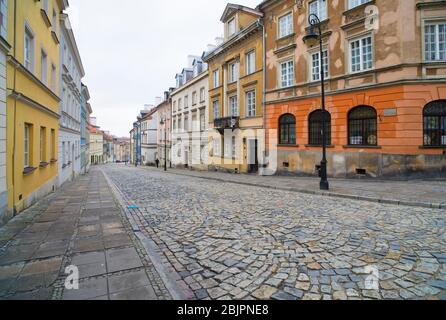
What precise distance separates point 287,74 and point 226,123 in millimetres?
7307

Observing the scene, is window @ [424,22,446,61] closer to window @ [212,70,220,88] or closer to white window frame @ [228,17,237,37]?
white window frame @ [228,17,237,37]

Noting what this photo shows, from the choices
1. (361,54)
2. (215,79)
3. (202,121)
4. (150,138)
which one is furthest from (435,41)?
(150,138)

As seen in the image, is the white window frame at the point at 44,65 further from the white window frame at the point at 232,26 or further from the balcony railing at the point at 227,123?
the white window frame at the point at 232,26

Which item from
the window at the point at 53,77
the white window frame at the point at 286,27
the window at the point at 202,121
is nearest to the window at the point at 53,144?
the window at the point at 53,77

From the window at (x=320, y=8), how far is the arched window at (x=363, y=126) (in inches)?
261

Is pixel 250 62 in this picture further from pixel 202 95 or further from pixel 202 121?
pixel 202 121

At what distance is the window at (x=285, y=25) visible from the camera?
1816 centimetres

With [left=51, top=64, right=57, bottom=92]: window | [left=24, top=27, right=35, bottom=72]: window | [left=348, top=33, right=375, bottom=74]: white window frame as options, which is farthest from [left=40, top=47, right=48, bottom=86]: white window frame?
[left=348, top=33, right=375, bottom=74]: white window frame

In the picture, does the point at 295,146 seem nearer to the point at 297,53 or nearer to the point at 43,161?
the point at 297,53

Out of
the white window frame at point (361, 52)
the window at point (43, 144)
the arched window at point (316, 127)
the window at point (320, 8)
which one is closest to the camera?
the window at point (43, 144)

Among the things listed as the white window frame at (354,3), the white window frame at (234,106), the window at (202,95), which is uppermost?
the white window frame at (354,3)

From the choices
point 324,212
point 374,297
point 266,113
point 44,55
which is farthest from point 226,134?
point 374,297

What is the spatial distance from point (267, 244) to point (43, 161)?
1067cm
